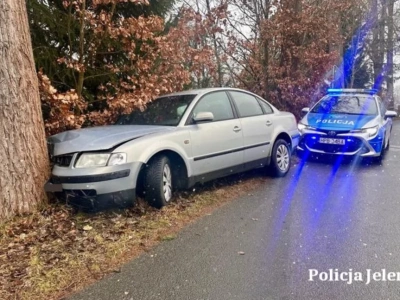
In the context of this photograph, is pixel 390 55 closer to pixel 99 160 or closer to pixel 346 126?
pixel 346 126

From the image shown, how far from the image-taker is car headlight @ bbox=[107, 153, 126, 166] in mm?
3949

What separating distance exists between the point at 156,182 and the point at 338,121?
488 centimetres

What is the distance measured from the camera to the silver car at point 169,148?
3.97 metres

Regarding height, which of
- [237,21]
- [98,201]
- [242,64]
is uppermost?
[237,21]

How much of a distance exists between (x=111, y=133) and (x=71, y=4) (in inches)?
105

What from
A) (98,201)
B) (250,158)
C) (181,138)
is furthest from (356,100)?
(98,201)

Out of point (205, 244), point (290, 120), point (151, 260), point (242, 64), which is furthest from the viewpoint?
point (242, 64)

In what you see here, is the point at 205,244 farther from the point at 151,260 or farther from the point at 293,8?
the point at 293,8

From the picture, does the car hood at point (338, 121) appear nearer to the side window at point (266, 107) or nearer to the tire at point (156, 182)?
the side window at point (266, 107)

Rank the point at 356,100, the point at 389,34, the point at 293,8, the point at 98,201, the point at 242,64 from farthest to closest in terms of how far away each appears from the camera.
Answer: the point at 389,34 → the point at 242,64 → the point at 293,8 → the point at 356,100 → the point at 98,201

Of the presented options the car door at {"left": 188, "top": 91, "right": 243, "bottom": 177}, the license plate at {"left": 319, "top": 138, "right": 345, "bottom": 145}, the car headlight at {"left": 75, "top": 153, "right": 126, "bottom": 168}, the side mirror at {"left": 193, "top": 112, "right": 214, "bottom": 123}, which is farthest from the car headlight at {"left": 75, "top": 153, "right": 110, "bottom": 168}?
the license plate at {"left": 319, "top": 138, "right": 345, "bottom": 145}

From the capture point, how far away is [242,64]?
11.0 meters

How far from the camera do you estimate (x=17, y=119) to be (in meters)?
3.92

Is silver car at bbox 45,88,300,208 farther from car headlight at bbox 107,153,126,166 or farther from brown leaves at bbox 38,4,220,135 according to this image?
brown leaves at bbox 38,4,220,135
